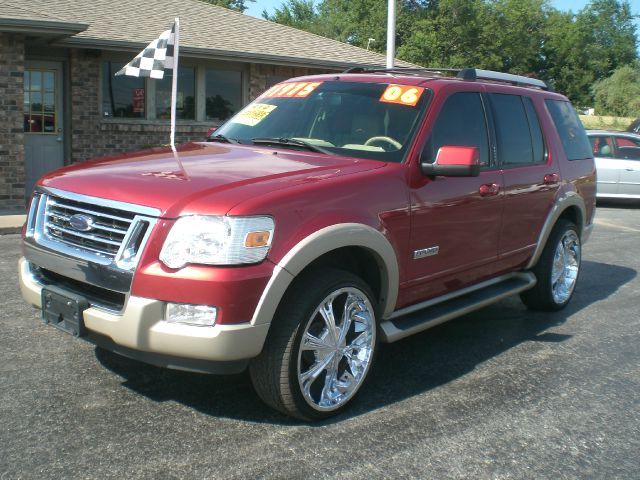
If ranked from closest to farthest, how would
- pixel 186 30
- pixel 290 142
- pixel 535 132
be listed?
pixel 290 142, pixel 535 132, pixel 186 30

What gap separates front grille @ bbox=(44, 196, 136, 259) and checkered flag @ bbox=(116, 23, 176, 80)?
240 inches

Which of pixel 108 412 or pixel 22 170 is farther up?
pixel 22 170

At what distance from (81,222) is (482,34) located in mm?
49391

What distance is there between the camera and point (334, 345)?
3998 mm

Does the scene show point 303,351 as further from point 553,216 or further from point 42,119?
point 42,119

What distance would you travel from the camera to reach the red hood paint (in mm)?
3586

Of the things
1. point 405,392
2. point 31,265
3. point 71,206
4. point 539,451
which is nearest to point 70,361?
point 31,265

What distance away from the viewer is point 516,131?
5742 mm

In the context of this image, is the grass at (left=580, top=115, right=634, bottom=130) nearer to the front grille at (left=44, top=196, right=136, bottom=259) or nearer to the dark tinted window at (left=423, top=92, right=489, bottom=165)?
the dark tinted window at (left=423, top=92, right=489, bottom=165)

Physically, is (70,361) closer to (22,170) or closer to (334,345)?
(334,345)

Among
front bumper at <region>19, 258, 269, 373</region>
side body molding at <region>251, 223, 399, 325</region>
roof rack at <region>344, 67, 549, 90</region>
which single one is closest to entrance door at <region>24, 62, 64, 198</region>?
roof rack at <region>344, 67, 549, 90</region>

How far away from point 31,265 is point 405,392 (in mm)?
2308

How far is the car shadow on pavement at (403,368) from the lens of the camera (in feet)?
13.7

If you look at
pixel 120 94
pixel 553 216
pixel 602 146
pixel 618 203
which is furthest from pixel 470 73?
pixel 618 203
